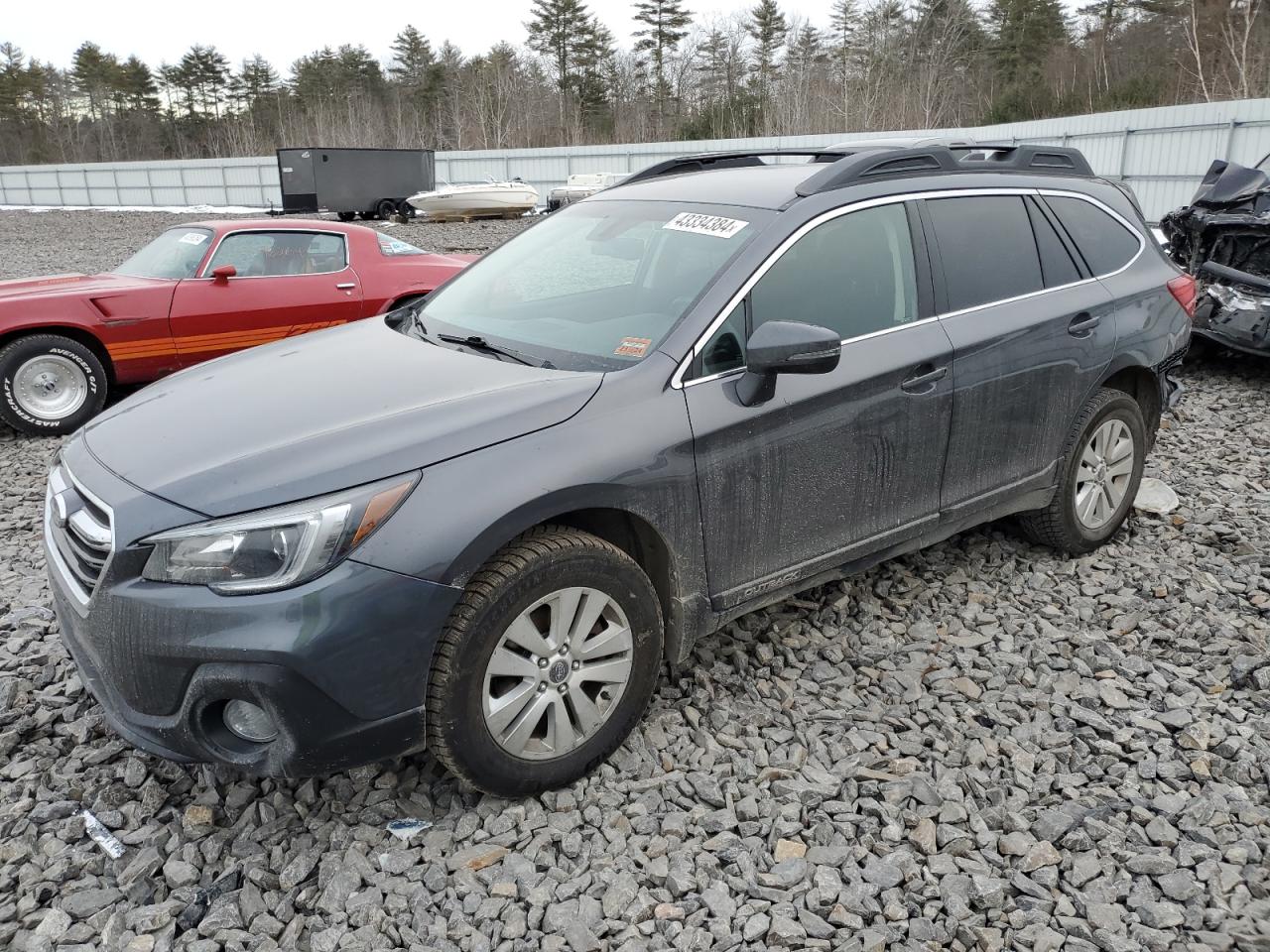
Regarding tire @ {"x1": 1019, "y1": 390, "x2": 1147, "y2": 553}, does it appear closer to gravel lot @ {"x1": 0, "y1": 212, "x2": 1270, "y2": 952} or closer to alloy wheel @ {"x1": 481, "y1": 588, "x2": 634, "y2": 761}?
gravel lot @ {"x1": 0, "y1": 212, "x2": 1270, "y2": 952}

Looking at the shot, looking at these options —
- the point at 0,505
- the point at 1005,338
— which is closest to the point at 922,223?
the point at 1005,338

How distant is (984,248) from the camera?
376 cm

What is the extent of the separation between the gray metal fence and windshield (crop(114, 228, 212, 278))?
12.0 meters

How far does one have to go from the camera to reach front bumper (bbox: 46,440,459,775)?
228 centimetres

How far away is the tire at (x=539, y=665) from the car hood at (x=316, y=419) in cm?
36

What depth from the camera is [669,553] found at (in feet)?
9.52

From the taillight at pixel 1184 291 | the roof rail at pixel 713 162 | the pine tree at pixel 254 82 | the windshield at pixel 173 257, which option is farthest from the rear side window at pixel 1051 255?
the pine tree at pixel 254 82

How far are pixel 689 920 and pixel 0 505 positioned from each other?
5.00 metres

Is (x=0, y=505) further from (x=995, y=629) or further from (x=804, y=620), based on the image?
(x=995, y=629)

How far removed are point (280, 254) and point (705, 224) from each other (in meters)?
5.57

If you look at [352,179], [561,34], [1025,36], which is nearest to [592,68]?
[561,34]

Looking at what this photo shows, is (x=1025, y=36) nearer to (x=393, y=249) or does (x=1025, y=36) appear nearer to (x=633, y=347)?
(x=393, y=249)

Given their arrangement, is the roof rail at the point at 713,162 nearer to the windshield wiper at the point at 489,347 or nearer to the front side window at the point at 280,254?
the windshield wiper at the point at 489,347

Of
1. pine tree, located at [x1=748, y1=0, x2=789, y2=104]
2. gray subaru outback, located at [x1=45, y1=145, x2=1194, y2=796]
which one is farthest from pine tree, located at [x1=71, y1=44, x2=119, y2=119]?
gray subaru outback, located at [x1=45, y1=145, x2=1194, y2=796]
